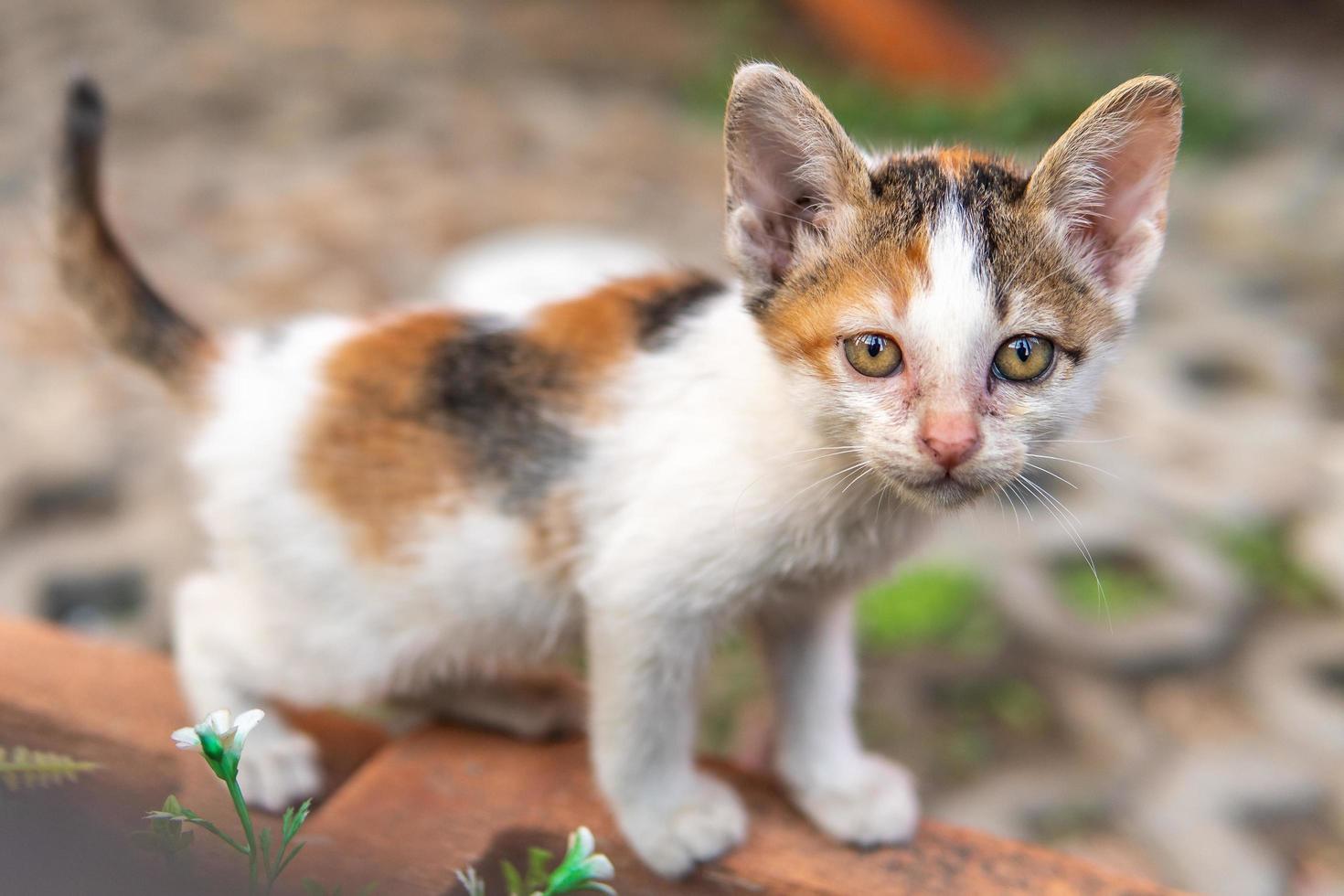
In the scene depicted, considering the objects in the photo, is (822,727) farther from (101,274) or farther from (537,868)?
(101,274)

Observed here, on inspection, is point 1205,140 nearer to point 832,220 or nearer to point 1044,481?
point 1044,481

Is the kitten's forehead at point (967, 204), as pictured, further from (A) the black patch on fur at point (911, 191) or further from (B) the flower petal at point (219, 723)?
(B) the flower petal at point (219, 723)

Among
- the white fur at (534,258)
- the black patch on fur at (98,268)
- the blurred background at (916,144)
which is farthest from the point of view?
the white fur at (534,258)

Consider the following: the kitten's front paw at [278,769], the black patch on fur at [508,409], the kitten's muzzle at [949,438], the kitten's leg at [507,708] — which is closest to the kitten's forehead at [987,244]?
the kitten's muzzle at [949,438]

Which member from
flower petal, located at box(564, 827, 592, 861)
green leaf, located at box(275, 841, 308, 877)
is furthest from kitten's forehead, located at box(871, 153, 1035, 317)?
green leaf, located at box(275, 841, 308, 877)

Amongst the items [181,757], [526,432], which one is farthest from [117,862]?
[526,432]

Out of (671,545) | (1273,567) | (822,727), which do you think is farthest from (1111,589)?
(671,545)
